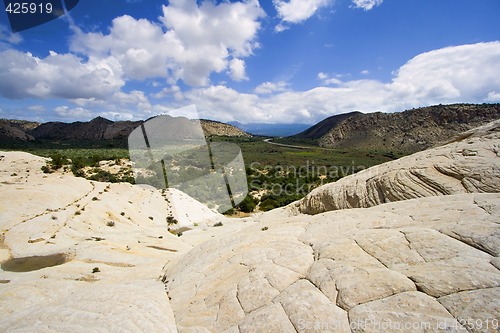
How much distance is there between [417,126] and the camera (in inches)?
5022

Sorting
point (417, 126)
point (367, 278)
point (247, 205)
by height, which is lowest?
point (247, 205)

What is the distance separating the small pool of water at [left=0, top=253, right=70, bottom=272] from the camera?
13398mm

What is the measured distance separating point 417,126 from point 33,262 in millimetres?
149922

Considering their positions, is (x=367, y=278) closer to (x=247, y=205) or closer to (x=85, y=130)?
(x=247, y=205)

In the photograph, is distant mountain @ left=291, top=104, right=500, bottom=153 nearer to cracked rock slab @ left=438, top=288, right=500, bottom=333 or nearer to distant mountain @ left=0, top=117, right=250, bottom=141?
cracked rock slab @ left=438, top=288, right=500, bottom=333

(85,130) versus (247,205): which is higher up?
(85,130)

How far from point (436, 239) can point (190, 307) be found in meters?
7.31

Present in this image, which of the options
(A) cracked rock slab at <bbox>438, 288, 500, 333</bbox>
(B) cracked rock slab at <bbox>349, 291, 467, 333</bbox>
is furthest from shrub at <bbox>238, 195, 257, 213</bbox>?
(A) cracked rock slab at <bbox>438, 288, 500, 333</bbox>

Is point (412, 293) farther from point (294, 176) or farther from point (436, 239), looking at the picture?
point (294, 176)

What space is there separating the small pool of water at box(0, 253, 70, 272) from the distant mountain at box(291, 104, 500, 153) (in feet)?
417

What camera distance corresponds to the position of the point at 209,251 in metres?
13.0

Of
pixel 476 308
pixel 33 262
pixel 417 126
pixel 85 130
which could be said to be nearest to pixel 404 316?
pixel 476 308

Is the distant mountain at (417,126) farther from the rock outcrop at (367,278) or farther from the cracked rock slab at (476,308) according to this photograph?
the cracked rock slab at (476,308)

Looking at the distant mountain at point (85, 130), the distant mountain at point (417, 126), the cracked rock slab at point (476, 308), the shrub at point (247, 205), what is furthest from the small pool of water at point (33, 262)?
the distant mountain at point (85, 130)
